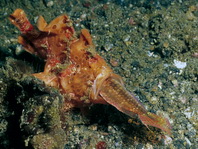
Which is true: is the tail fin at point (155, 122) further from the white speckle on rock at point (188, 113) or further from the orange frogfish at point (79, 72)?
the white speckle on rock at point (188, 113)

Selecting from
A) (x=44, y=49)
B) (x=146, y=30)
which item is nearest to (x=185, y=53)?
(x=146, y=30)

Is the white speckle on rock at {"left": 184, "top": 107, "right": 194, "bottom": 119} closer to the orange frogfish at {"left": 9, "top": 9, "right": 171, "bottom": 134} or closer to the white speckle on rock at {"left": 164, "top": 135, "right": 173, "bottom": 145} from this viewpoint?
the white speckle on rock at {"left": 164, "top": 135, "right": 173, "bottom": 145}

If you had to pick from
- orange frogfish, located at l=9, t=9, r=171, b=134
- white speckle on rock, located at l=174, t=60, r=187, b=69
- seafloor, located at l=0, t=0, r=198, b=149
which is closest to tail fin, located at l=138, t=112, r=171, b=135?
orange frogfish, located at l=9, t=9, r=171, b=134

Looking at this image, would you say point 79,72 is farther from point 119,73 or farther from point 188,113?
point 188,113

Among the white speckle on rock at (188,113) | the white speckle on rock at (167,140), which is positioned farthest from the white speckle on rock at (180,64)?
the white speckle on rock at (167,140)

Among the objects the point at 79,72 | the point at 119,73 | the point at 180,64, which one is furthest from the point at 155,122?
the point at 180,64

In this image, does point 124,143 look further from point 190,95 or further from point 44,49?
point 44,49
